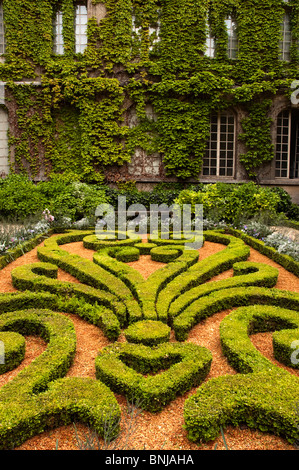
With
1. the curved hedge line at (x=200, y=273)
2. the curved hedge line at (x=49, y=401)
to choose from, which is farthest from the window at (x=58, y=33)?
the curved hedge line at (x=49, y=401)

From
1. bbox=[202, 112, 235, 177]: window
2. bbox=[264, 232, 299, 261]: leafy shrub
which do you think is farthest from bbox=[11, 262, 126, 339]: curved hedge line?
bbox=[202, 112, 235, 177]: window

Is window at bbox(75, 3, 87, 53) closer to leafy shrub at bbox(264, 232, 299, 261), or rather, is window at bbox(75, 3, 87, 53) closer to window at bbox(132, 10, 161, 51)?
window at bbox(132, 10, 161, 51)

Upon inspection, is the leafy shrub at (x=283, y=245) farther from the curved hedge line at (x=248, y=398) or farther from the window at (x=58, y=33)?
the window at (x=58, y=33)

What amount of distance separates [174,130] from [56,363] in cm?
1181

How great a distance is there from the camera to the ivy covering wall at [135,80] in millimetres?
13141

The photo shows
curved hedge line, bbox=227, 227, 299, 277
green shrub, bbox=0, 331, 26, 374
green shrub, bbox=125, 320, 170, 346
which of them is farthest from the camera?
curved hedge line, bbox=227, 227, 299, 277

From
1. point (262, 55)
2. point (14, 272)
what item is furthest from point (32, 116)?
point (14, 272)

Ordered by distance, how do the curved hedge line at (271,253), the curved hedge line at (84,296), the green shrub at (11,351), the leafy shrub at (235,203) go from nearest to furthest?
the green shrub at (11,351), the curved hedge line at (84,296), the curved hedge line at (271,253), the leafy shrub at (235,203)

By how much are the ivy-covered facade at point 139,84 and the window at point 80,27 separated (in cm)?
4

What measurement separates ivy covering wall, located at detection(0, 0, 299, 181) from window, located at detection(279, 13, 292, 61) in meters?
0.43

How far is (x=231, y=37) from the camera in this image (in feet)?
45.5

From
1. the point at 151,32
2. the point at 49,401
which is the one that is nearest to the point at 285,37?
the point at 151,32

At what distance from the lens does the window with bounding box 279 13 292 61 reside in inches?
551

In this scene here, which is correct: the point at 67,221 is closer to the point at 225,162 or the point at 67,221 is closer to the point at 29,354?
the point at 29,354
